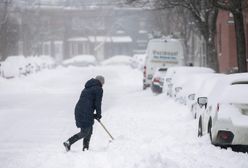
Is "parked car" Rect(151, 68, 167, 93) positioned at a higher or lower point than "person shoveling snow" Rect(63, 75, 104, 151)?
lower

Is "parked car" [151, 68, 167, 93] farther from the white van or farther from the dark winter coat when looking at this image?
the dark winter coat

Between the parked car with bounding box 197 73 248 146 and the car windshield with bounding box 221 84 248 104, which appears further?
the car windshield with bounding box 221 84 248 104

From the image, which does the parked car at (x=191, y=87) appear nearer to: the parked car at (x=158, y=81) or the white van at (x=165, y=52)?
the parked car at (x=158, y=81)

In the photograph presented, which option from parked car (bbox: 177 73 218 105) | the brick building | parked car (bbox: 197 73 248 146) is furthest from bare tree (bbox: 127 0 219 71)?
parked car (bbox: 197 73 248 146)

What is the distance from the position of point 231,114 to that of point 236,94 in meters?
0.39

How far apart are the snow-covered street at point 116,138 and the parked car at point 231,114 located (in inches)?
9.6

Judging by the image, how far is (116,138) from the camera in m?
14.1

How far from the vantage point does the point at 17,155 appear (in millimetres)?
12625

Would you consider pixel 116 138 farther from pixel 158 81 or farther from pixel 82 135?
pixel 158 81

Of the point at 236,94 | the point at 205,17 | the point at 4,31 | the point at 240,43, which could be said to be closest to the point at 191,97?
the point at 240,43

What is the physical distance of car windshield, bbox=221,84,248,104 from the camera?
1123 cm

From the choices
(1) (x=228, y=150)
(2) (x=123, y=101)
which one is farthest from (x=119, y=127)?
(2) (x=123, y=101)

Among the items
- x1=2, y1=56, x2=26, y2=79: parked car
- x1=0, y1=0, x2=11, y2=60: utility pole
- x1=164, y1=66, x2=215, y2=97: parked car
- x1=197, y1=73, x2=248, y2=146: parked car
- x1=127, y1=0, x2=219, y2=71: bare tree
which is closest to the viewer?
x1=197, y1=73, x2=248, y2=146: parked car

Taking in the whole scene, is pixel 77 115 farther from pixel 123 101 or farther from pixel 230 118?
pixel 123 101
